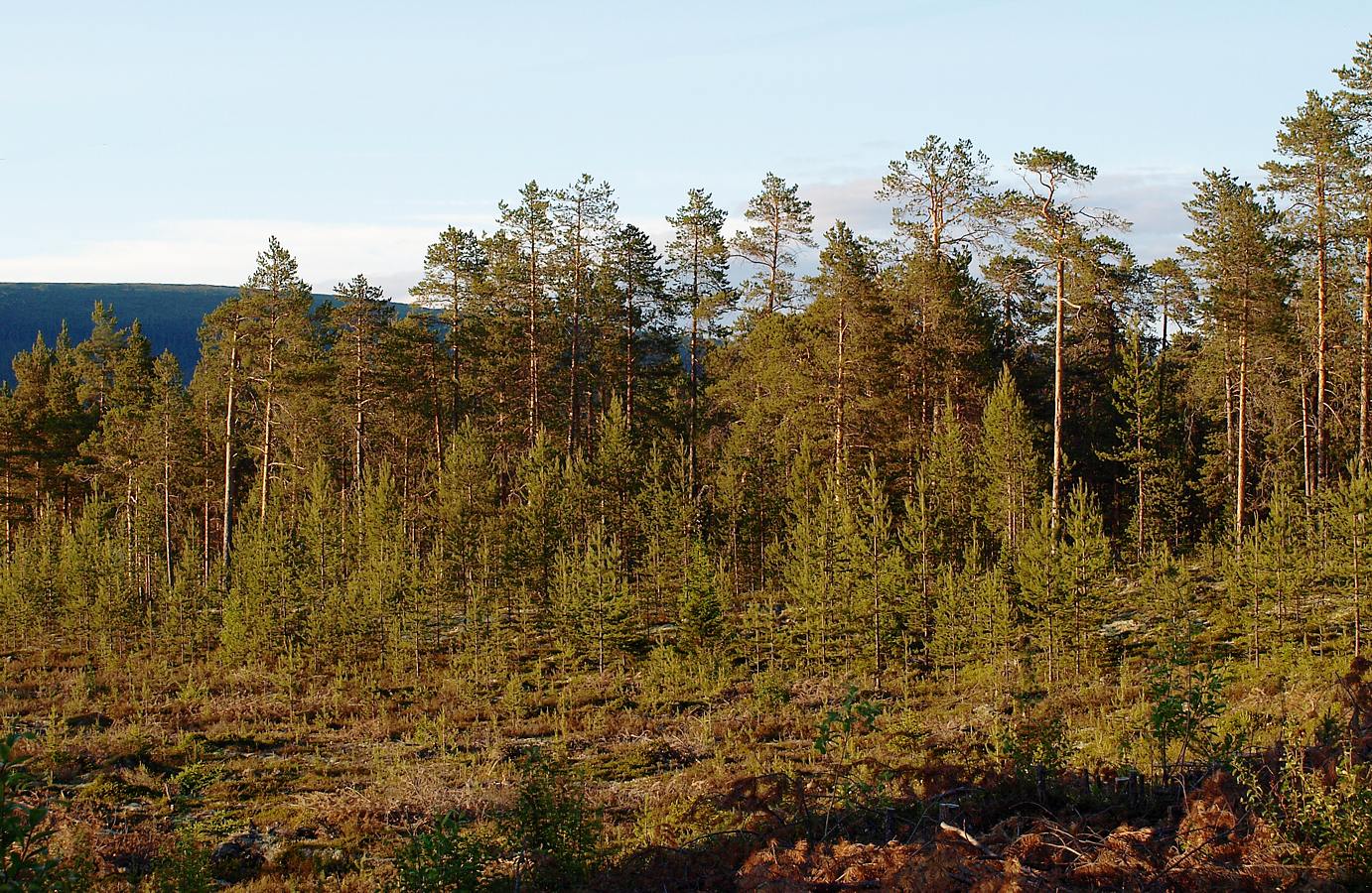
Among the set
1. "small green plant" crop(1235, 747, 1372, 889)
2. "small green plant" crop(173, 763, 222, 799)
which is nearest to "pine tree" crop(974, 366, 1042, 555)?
"small green plant" crop(1235, 747, 1372, 889)

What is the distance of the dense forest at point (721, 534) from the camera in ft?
61.1

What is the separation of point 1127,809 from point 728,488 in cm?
2749

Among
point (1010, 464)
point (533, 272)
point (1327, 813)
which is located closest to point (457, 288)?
point (533, 272)

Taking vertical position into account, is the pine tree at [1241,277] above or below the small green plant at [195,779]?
Result: above

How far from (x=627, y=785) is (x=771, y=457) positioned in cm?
2309

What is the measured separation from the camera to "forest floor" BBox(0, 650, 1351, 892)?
27.1 feet

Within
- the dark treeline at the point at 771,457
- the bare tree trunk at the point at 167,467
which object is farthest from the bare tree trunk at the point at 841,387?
the bare tree trunk at the point at 167,467

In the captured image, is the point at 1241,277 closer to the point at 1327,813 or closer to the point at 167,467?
the point at 1327,813

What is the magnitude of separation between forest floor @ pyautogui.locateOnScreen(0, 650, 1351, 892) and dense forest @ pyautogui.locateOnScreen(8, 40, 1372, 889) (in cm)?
19

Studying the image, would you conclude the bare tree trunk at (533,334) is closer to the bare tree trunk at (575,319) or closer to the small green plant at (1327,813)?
the bare tree trunk at (575,319)

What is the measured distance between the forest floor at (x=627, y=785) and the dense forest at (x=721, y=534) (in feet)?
0.62

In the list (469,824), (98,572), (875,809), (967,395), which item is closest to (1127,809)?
(875,809)

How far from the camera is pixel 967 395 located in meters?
38.8

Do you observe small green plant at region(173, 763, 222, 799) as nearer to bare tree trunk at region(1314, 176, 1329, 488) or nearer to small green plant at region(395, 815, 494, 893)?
small green plant at region(395, 815, 494, 893)
